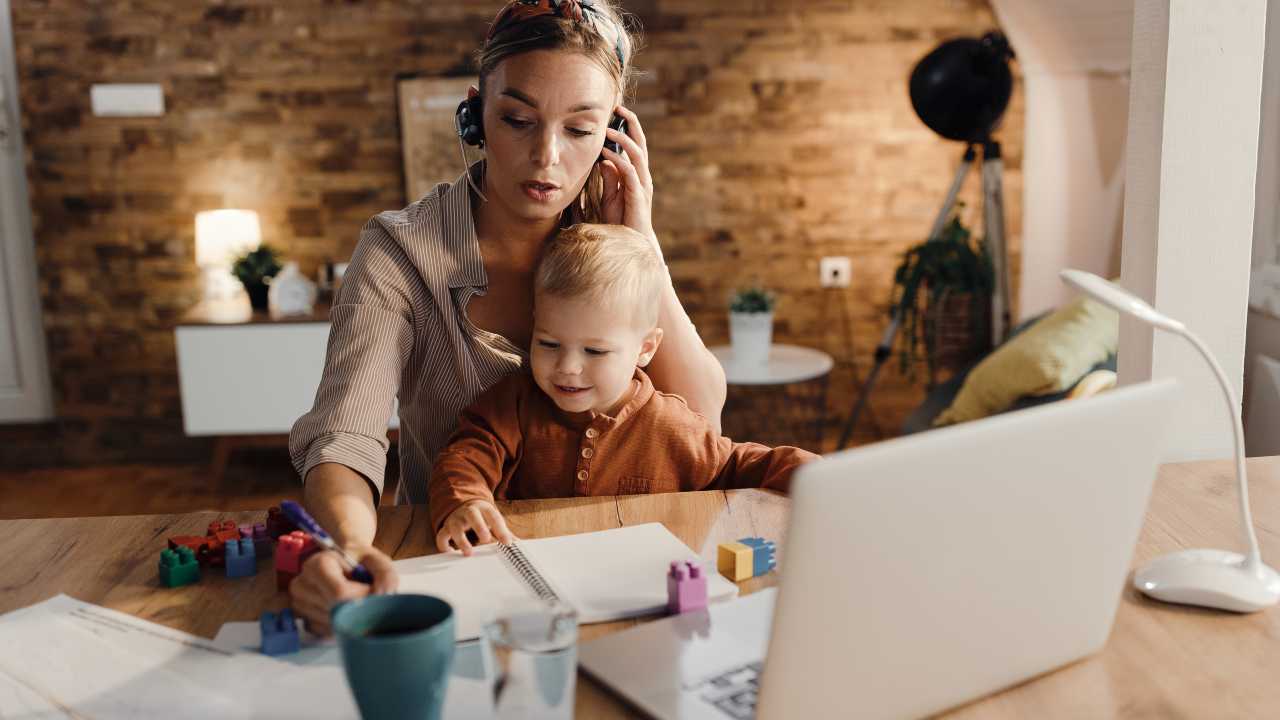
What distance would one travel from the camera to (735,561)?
99 cm

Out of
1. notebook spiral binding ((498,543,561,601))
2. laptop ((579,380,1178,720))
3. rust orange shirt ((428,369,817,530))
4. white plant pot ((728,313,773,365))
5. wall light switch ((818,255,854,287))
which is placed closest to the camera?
laptop ((579,380,1178,720))

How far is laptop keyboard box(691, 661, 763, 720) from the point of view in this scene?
758 millimetres

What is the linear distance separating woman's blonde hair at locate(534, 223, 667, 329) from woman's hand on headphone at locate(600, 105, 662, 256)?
0.31 feet

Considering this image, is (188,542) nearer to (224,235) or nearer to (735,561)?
(735,561)

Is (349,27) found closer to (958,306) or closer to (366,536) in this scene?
(958,306)

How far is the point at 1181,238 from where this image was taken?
1369 millimetres

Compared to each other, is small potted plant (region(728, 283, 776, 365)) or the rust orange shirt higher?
the rust orange shirt

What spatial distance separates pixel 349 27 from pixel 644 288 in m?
3.20

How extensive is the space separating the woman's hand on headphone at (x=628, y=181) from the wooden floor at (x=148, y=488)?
106 inches

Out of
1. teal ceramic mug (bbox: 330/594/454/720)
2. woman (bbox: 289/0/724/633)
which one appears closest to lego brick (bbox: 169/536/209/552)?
woman (bbox: 289/0/724/633)

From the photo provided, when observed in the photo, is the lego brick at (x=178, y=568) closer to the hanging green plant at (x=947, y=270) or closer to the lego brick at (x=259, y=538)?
the lego brick at (x=259, y=538)

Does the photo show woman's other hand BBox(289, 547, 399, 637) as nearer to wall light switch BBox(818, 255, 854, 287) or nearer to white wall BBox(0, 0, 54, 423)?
wall light switch BBox(818, 255, 854, 287)

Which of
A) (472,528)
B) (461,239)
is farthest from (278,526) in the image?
(461,239)

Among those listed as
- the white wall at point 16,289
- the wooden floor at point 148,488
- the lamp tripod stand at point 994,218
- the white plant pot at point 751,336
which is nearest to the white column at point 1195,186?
the white plant pot at point 751,336
